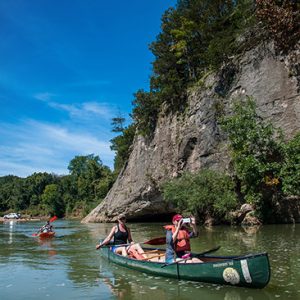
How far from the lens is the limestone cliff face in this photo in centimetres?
2711

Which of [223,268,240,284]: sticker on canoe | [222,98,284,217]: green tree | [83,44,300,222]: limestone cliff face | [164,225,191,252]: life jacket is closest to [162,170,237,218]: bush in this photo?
[222,98,284,217]: green tree

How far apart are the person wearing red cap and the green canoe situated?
0.43m

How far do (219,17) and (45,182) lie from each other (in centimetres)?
8904

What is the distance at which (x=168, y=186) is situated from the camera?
103 ft

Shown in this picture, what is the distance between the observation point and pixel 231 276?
8.35m

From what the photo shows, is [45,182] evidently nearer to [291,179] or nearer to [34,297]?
[291,179]

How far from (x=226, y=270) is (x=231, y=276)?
0.53 feet

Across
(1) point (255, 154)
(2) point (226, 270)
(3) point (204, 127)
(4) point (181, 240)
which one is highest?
(3) point (204, 127)

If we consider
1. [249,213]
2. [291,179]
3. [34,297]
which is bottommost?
[34,297]

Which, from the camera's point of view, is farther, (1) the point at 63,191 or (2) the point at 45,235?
(1) the point at 63,191

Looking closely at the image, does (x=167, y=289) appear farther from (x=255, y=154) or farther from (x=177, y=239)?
(x=255, y=154)

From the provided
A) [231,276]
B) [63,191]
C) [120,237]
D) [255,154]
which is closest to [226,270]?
[231,276]

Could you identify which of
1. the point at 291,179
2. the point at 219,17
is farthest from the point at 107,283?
the point at 219,17

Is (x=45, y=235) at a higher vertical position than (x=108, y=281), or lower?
higher
